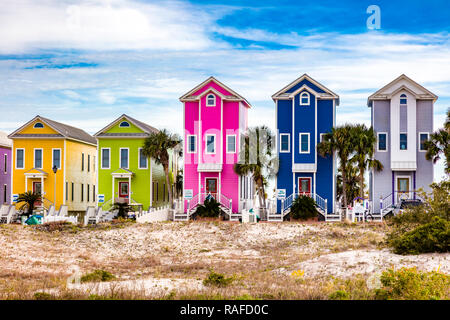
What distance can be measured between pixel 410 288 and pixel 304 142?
1090 inches

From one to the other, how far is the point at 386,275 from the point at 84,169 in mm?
40014

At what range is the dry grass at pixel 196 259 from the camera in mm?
17564

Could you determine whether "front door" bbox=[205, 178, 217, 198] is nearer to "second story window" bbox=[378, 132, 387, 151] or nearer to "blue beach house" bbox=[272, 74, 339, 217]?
"blue beach house" bbox=[272, 74, 339, 217]

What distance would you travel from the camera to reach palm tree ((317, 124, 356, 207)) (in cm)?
4197

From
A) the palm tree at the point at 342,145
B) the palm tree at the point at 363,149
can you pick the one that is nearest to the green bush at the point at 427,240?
the palm tree at the point at 363,149

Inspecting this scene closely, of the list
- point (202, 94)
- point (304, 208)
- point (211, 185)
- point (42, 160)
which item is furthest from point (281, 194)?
point (42, 160)

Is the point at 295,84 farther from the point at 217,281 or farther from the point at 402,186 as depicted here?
the point at 217,281

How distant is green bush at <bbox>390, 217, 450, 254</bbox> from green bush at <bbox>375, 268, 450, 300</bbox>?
4117 millimetres

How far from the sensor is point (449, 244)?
2139 cm

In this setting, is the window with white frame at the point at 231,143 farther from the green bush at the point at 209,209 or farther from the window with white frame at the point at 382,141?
the window with white frame at the point at 382,141

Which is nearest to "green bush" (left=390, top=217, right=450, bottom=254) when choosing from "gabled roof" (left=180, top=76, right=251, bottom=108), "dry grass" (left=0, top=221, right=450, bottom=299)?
"dry grass" (left=0, top=221, right=450, bottom=299)
